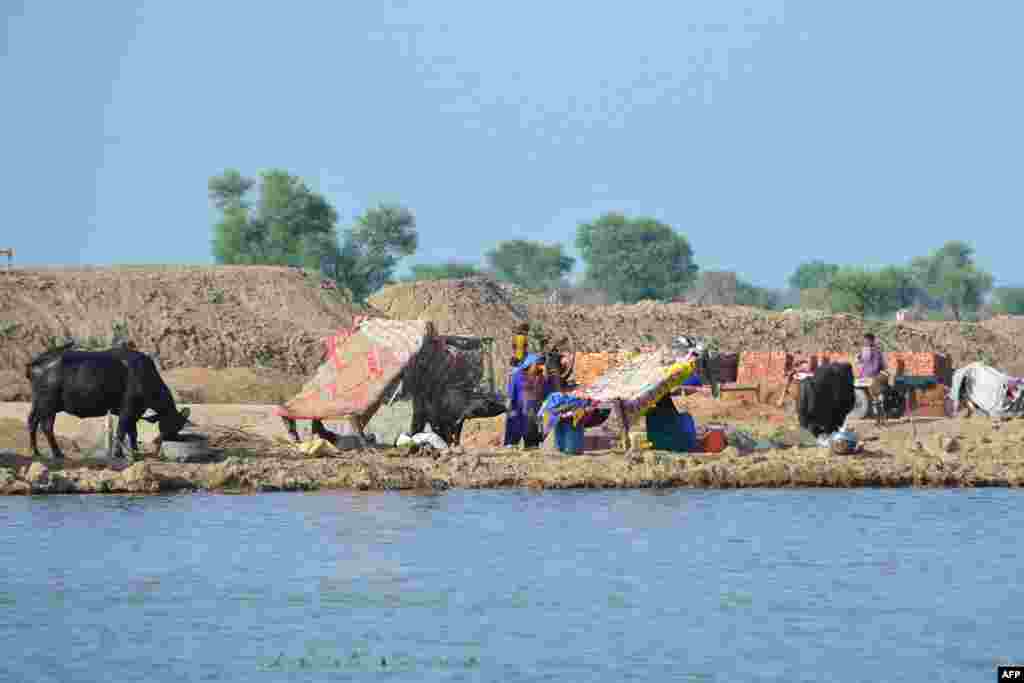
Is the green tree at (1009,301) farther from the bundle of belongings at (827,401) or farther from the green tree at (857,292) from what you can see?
the bundle of belongings at (827,401)

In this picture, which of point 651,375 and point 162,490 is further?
point 651,375

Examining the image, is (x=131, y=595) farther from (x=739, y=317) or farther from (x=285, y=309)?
(x=739, y=317)

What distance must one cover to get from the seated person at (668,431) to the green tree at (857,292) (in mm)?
79452

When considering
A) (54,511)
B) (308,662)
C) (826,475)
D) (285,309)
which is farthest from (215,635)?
(285,309)

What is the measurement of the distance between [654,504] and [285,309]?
124ft

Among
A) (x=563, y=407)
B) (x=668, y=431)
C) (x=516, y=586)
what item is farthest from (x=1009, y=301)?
(x=516, y=586)

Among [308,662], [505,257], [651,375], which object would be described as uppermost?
[505,257]

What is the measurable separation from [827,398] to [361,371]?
6.84m

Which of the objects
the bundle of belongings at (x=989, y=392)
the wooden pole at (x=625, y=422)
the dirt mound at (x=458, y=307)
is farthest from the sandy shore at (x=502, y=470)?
the dirt mound at (x=458, y=307)

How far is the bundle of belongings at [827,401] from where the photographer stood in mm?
30938

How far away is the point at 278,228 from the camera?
96.0 meters

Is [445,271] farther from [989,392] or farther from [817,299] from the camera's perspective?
[989,392]

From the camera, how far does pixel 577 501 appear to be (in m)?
26.3

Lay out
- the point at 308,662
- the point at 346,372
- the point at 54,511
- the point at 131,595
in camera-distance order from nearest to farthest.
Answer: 1. the point at 308,662
2. the point at 131,595
3. the point at 54,511
4. the point at 346,372
